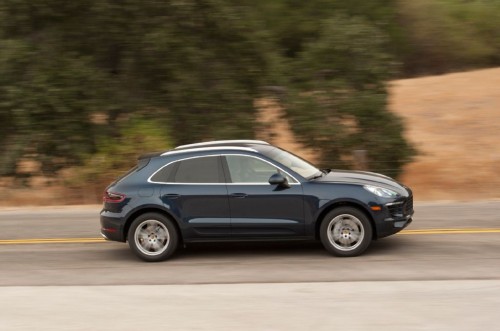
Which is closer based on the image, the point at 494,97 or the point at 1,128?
the point at 1,128

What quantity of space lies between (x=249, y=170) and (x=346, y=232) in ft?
5.20

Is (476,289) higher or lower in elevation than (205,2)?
lower

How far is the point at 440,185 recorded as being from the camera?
18984mm

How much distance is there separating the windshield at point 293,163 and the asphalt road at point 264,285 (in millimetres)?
1105

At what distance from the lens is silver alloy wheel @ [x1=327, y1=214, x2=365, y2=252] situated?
9.59 metres

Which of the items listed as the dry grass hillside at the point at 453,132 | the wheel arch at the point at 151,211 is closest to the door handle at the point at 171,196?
the wheel arch at the point at 151,211

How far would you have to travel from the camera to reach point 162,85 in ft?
60.1

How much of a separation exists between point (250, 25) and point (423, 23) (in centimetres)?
2538

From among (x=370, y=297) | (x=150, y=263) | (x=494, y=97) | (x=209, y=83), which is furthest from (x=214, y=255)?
(x=494, y=97)

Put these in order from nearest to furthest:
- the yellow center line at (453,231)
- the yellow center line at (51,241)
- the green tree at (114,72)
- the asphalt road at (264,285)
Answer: the asphalt road at (264,285), the yellow center line at (453,231), the yellow center line at (51,241), the green tree at (114,72)

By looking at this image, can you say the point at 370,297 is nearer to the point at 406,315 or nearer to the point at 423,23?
the point at 406,315

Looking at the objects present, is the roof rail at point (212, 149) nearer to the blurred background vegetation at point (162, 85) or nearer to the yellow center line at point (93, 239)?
the yellow center line at point (93, 239)

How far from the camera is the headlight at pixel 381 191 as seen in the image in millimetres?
9632

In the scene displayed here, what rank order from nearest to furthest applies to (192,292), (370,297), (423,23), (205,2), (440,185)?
(370,297) < (192,292) < (205,2) < (440,185) < (423,23)
